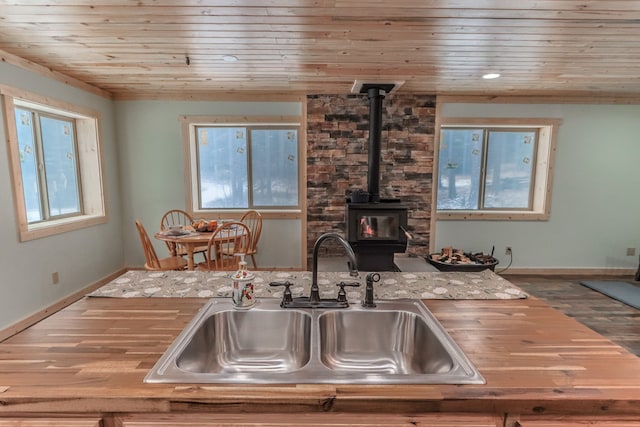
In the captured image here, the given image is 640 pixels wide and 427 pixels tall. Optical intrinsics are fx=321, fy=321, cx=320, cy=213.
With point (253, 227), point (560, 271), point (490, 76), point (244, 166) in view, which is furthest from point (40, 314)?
point (560, 271)

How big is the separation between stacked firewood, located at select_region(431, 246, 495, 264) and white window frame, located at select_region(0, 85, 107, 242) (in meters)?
4.08

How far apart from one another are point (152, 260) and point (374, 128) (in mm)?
2680

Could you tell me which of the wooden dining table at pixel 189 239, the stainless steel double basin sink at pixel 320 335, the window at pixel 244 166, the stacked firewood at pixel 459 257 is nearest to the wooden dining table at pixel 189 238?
the wooden dining table at pixel 189 239

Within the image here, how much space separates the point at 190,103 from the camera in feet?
13.2

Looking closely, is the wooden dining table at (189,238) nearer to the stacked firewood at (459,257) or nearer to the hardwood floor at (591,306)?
the stacked firewood at (459,257)

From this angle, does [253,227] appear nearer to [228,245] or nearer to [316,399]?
[228,245]

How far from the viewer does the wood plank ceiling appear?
192 cm

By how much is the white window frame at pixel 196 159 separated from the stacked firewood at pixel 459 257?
6.15ft

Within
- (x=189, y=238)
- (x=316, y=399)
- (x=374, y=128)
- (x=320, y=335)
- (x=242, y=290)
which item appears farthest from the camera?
(x=374, y=128)

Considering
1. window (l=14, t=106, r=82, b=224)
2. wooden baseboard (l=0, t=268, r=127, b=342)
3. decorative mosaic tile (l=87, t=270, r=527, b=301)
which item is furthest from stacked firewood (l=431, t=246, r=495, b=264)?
window (l=14, t=106, r=82, b=224)

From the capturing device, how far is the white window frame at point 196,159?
13.2 feet

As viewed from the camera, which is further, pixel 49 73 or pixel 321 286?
pixel 49 73

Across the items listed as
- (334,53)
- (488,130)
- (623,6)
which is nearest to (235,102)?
(334,53)

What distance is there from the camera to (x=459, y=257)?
394 cm
